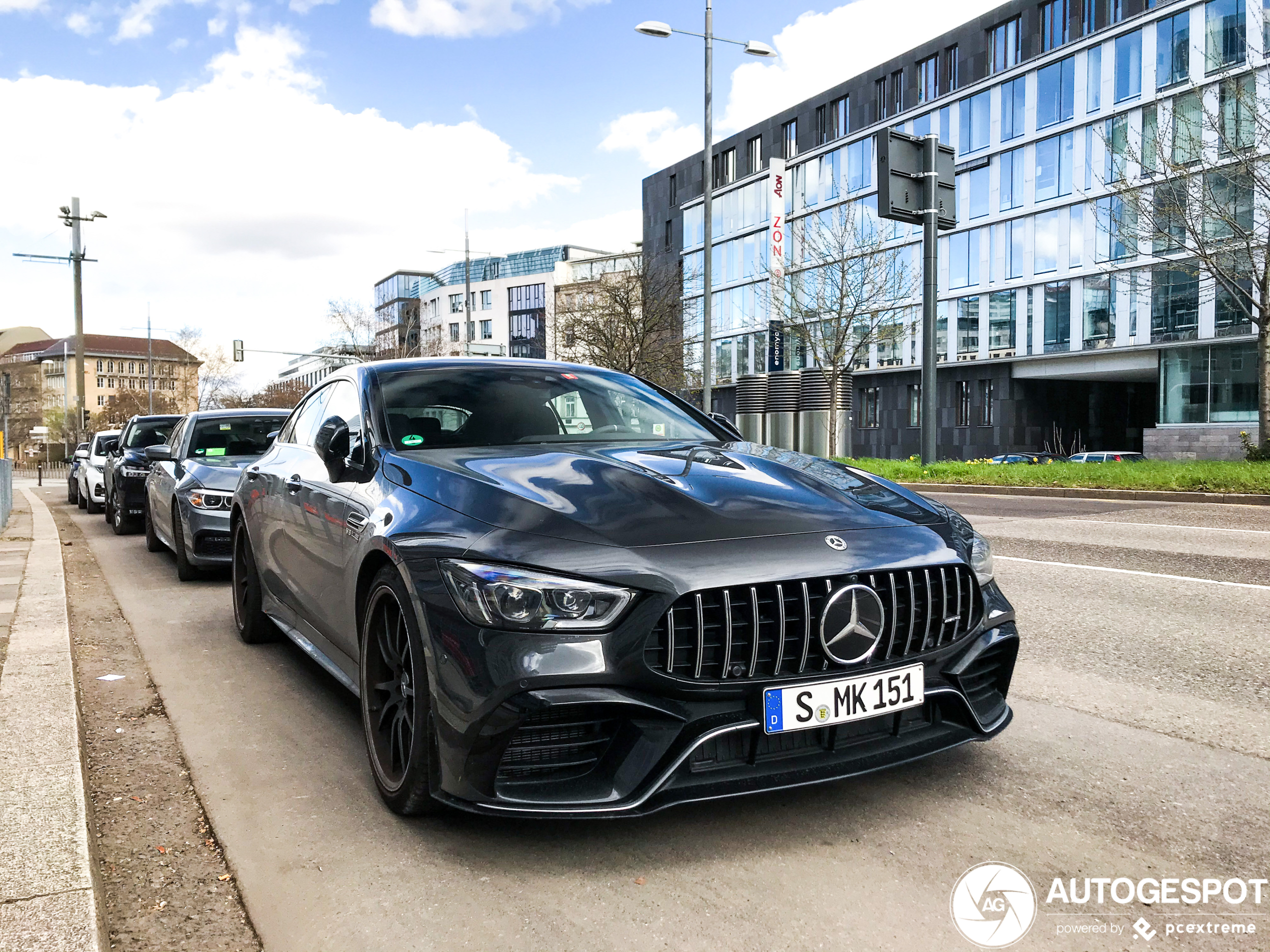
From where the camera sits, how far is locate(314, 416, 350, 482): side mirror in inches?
156

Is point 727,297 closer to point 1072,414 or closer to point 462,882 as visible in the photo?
point 1072,414

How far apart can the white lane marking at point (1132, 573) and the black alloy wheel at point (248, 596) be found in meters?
4.69

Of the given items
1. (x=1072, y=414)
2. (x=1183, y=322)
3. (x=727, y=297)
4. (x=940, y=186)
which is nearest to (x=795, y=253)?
(x=727, y=297)

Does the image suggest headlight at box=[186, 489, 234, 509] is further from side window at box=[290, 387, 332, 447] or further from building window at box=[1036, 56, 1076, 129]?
building window at box=[1036, 56, 1076, 129]

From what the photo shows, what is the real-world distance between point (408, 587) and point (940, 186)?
57.4 ft

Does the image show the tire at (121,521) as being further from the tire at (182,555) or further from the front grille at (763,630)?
the front grille at (763,630)

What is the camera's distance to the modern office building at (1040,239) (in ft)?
115

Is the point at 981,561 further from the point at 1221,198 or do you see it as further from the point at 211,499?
the point at 1221,198

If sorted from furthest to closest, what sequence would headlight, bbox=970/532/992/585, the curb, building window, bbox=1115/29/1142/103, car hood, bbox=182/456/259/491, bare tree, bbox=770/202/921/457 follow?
1. building window, bbox=1115/29/1142/103
2. bare tree, bbox=770/202/921/457
3. the curb
4. car hood, bbox=182/456/259/491
5. headlight, bbox=970/532/992/585

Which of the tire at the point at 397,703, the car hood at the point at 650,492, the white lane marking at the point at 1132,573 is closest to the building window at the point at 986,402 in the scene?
the white lane marking at the point at 1132,573

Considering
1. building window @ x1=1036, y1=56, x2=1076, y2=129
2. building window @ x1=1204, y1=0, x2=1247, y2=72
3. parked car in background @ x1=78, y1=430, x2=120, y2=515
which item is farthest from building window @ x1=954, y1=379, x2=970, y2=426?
parked car in background @ x1=78, y1=430, x2=120, y2=515

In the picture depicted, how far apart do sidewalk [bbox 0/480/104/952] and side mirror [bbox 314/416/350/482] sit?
1.30 metres

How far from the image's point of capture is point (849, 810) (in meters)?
3.12

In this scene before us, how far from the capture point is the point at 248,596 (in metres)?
5.75
